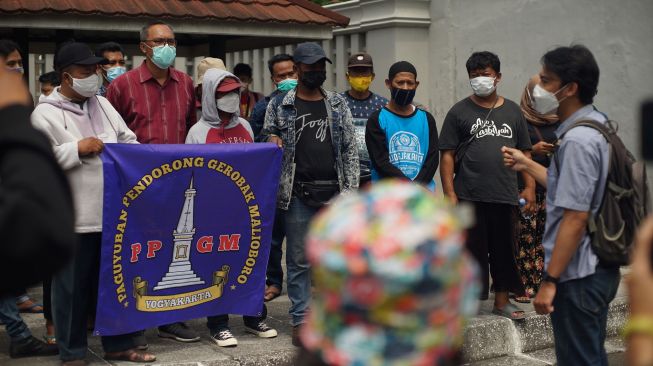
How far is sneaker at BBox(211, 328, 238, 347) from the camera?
6074 mm

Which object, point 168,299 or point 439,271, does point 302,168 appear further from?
point 439,271

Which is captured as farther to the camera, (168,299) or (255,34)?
(255,34)

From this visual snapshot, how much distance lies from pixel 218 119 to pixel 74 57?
41.8 inches

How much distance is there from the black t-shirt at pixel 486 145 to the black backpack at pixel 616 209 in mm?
2537

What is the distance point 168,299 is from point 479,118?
99.3 inches

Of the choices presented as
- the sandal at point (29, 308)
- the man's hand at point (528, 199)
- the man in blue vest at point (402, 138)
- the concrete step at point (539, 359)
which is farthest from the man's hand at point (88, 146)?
the man's hand at point (528, 199)

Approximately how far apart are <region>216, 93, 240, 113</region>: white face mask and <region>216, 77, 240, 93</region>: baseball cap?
40 millimetres

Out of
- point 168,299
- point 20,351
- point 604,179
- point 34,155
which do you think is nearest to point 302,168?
point 168,299

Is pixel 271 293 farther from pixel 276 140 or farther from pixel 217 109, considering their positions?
pixel 217 109

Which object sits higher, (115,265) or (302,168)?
(302,168)

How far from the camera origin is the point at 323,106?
636 cm

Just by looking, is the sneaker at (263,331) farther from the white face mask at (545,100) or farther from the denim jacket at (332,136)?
the white face mask at (545,100)

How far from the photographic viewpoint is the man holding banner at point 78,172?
546 cm

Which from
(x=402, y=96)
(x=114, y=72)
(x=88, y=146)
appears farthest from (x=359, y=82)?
(x=88, y=146)
